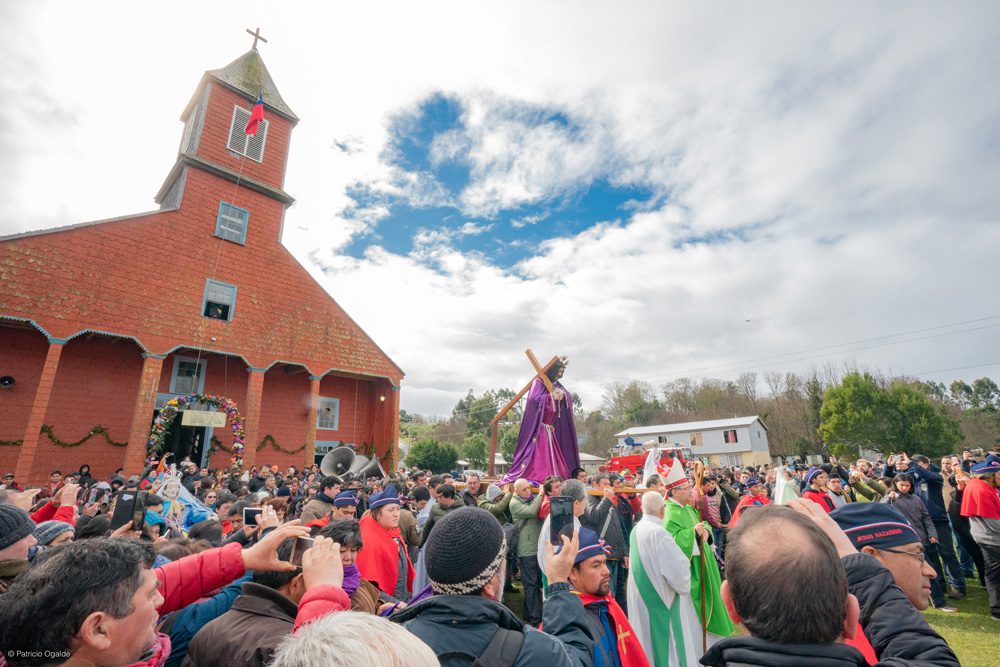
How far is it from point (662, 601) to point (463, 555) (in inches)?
111

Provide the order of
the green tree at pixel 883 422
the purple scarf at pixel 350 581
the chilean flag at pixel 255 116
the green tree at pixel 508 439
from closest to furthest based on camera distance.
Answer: the purple scarf at pixel 350 581 < the chilean flag at pixel 255 116 < the green tree at pixel 883 422 < the green tree at pixel 508 439

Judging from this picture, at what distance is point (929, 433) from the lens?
31.9m

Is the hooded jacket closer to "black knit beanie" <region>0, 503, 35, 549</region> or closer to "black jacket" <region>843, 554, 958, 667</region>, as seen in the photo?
"black jacket" <region>843, 554, 958, 667</region>

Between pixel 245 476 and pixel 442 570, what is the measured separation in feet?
52.5

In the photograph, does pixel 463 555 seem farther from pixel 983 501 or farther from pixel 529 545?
pixel 983 501

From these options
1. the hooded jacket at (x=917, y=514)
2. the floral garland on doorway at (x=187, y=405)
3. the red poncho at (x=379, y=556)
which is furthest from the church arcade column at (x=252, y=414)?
the hooded jacket at (x=917, y=514)

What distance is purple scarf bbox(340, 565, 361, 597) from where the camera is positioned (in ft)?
9.39

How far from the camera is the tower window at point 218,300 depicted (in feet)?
55.8

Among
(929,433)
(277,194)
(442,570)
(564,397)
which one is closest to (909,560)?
(442,570)

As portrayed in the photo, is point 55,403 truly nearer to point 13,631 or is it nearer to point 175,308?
point 175,308

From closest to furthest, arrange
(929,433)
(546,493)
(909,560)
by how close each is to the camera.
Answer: (909,560)
(546,493)
(929,433)

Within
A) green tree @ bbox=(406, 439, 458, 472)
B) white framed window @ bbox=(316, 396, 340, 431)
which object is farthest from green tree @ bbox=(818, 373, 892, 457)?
white framed window @ bbox=(316, 396, 340, 431)

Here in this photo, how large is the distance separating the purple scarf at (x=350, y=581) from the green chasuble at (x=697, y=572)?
9.00 ft

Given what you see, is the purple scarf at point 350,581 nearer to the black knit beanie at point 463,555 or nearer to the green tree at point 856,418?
the black knit beanie at point 463,555
